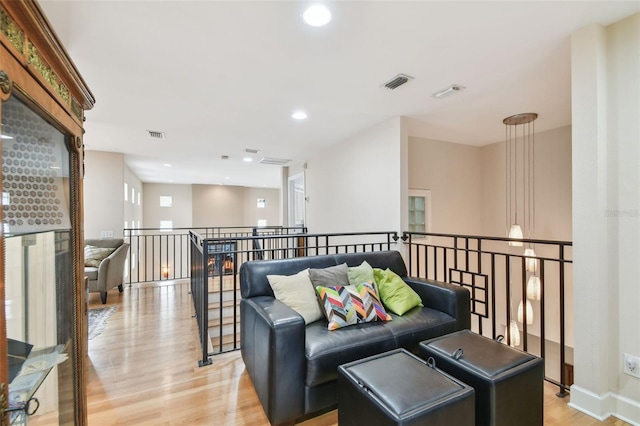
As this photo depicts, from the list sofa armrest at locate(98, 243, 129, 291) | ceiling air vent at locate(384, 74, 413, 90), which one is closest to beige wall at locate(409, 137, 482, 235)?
ceiling air vent at locate(384, 74, 413, 90)

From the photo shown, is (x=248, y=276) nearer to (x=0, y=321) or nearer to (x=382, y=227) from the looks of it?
(x=0, y=321)

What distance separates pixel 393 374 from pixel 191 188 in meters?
10.4

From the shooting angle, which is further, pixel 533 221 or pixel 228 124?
pixel 533 221

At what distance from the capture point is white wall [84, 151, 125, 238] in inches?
192

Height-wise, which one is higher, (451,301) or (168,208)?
(168,208)

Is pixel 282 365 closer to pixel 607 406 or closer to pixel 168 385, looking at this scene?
pixel 168 385

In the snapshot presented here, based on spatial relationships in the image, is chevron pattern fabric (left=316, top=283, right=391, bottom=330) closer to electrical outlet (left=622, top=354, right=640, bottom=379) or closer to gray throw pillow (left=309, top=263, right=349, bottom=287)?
gray throw pillow (left=309, top=263, right=349, bottom=287)

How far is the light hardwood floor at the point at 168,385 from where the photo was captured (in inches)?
69.4

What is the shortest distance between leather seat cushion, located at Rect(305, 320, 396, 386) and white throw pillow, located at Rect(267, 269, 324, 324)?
9cm

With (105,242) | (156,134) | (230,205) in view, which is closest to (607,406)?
(156,134)

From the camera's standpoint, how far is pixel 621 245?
175 centimetres

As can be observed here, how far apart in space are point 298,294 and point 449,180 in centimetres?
371

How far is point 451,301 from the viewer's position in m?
2.24

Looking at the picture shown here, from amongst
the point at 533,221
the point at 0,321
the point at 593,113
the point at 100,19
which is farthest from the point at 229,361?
the point at 533,221
